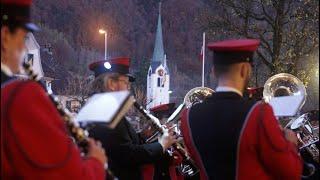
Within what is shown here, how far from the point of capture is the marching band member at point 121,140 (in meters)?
4.99

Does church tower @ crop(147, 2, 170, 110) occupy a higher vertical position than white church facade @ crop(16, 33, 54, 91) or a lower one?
lower

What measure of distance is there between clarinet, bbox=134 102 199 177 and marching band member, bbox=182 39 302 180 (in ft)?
3.80

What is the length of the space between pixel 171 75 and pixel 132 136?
262 ft

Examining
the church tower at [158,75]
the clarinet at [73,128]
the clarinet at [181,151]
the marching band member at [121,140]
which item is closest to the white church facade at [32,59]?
the clarinet at [73,128]

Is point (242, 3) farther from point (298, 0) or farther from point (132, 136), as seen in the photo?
point (132, 136)

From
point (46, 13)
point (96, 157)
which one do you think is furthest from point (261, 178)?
point (46, 13)

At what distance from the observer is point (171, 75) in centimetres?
8500

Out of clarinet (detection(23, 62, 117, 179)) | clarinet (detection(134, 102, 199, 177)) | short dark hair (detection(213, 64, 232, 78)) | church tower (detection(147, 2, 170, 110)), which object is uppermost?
short dark hair (detection(213, 64, 232, 78))

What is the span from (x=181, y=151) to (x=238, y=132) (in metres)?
2.48

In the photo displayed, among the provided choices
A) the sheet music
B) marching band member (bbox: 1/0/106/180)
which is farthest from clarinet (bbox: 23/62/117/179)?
marching band member (bbox: 1/0/106/180)

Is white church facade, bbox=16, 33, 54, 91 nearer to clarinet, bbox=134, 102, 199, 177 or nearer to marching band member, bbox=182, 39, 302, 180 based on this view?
clarinet, bbox=134, 102, 199, 177

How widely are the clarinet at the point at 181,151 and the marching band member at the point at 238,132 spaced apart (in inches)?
Result: 45.6

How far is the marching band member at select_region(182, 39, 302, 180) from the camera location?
11.7 ft

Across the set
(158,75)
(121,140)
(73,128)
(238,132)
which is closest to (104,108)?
(73,128)
